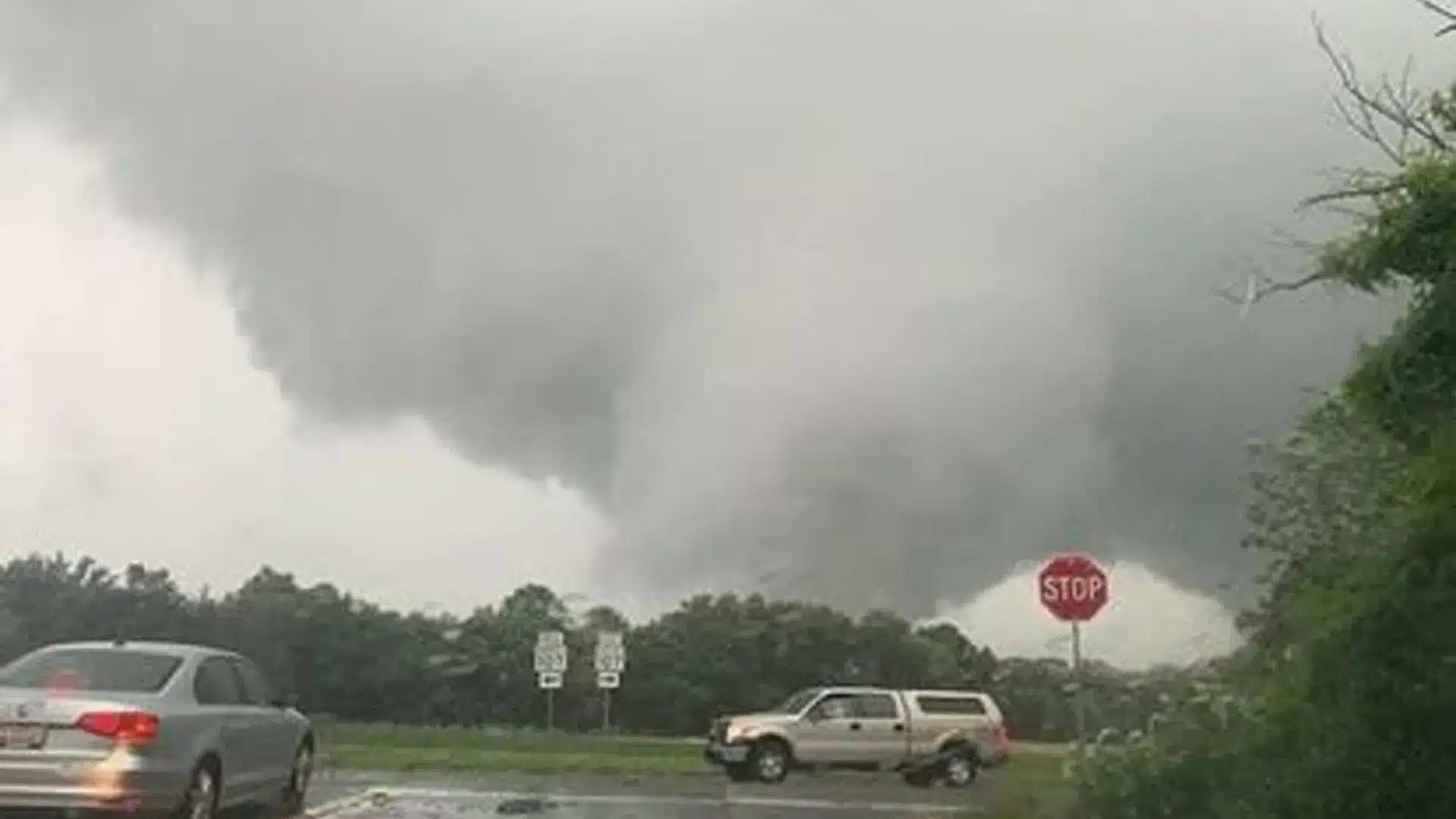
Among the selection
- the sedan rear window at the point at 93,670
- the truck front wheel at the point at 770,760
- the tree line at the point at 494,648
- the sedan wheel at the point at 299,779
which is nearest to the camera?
the sedan rear window at the point at 93,670

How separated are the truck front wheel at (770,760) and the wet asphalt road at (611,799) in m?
3.25

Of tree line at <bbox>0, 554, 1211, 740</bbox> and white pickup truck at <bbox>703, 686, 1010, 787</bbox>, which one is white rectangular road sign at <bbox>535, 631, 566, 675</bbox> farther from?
tree line at <bbox>0, 554, 1211, 740</bbox>

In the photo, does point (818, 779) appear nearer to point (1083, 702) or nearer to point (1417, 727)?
point (1083, 702)

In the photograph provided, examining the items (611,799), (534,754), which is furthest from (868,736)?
(611,799)

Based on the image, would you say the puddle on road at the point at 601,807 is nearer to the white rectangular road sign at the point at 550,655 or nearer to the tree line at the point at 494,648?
the white rectangular road sign at the point at 550,655

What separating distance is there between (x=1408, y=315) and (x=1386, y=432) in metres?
0.76

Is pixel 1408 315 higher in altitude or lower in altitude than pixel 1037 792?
higher

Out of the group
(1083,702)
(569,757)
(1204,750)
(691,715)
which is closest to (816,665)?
(691,715)

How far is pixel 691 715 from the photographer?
66.0m

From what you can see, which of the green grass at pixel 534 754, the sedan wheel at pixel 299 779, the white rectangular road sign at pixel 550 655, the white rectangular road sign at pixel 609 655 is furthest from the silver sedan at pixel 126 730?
the white rectangular road sign at pixel 550 655

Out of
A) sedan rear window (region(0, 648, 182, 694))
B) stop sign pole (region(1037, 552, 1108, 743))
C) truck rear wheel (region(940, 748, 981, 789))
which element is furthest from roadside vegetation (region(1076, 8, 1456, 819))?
truck rear wheel (region(940, 748, 981, 789))

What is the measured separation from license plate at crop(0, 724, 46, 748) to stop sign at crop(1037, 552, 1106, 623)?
8.34 metres

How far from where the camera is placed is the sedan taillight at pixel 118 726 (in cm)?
1405

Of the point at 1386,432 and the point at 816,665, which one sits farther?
the point at 816,665
